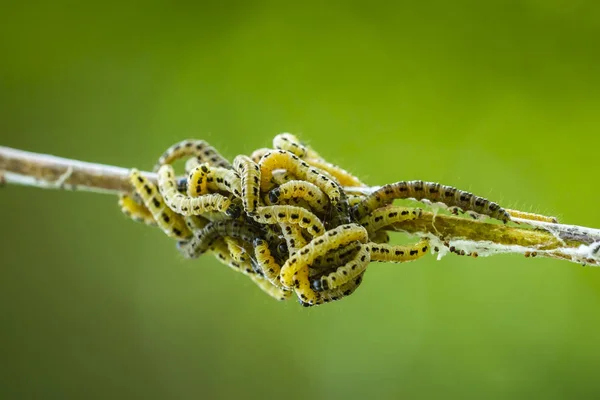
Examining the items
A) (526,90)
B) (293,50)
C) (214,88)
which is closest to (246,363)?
(214,88)

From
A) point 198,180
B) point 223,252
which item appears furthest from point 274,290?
point 198,180

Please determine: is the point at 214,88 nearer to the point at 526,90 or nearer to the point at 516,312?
the point at 526,90

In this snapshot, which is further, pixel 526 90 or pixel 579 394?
pixel 526 90

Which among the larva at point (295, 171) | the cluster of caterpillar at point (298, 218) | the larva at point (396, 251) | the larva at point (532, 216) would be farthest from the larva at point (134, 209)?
the larva at point (532, 216)

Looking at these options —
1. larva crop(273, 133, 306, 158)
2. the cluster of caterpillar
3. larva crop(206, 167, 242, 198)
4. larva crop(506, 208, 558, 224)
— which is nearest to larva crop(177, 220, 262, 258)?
the cluster of caterpillar

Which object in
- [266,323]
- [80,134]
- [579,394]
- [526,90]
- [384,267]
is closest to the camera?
[579,394]

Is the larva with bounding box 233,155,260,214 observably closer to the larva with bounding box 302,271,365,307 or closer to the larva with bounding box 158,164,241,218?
the larva with bounding box 158,164,241,218

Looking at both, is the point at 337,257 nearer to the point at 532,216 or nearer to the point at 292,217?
the point at 292,217
